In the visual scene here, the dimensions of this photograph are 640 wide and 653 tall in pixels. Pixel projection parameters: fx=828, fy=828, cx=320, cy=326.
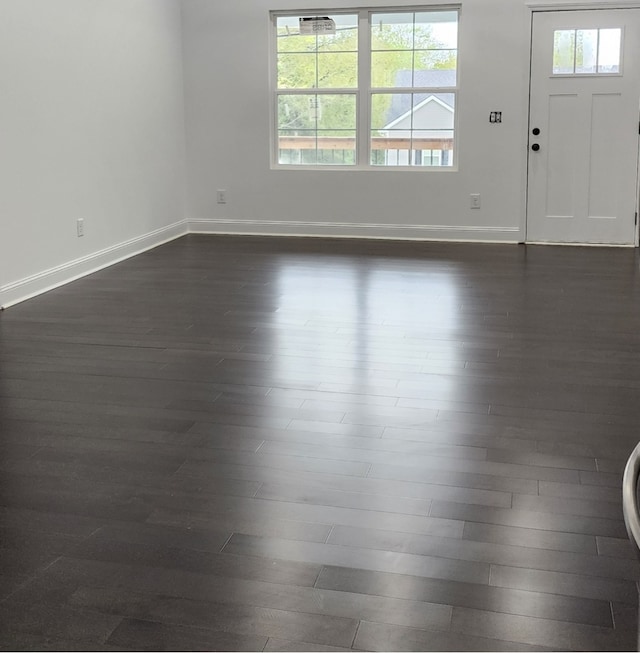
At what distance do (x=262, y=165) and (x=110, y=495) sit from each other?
5726mm

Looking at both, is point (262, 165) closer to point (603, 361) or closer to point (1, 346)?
point (1, 346)

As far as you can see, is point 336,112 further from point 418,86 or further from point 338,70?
point 418,86

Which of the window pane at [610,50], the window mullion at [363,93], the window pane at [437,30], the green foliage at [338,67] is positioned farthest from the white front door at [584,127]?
the window mullion at [363,93]

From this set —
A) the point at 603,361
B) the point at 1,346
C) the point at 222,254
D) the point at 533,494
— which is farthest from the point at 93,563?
the point at 222,254

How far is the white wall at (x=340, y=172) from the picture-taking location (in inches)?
284

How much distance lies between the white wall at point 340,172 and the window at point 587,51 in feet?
0.95

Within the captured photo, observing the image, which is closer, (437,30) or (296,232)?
(437,30)

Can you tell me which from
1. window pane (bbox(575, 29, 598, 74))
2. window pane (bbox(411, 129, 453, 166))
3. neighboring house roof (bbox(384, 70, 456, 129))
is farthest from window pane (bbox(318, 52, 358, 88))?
window pane (bbox(575, 29, 598, 74))

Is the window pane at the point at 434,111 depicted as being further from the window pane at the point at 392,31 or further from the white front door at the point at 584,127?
the white front door at the point at 584,127

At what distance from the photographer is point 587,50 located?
7008mm

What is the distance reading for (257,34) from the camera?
24.9 ft

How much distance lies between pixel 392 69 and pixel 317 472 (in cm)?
556

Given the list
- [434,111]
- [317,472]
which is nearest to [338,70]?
[434,111]

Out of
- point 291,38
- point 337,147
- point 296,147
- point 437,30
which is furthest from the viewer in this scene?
point 296,147
